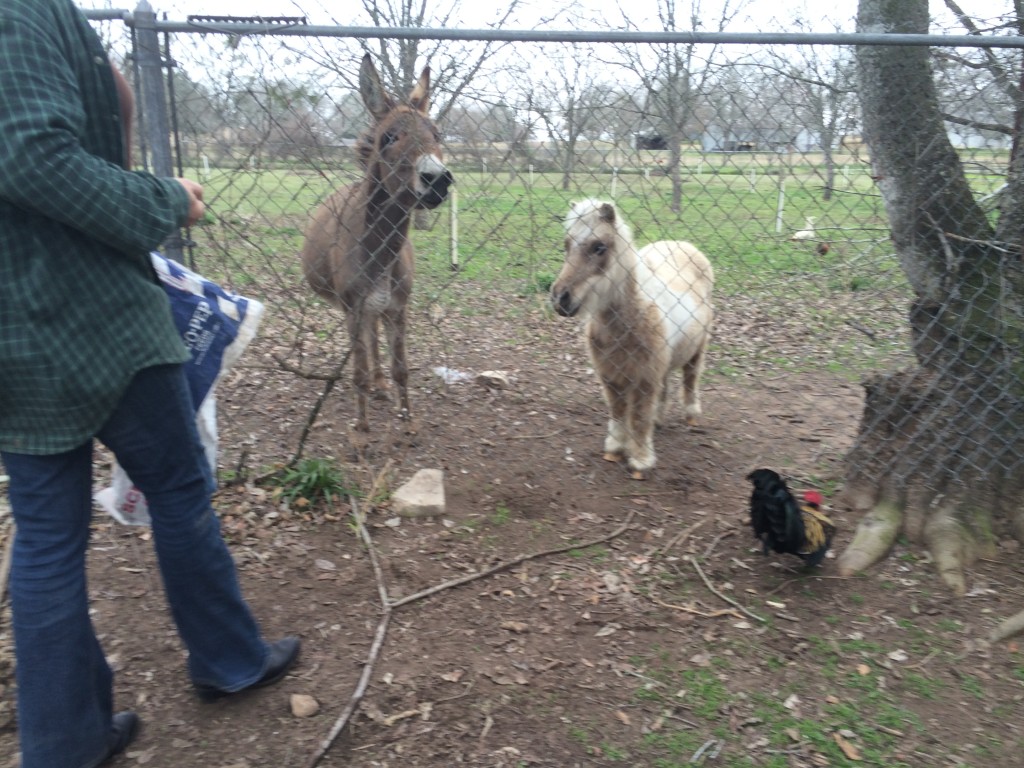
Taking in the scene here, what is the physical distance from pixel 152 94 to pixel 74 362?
4.32 ft

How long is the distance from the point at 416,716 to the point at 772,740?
3.71 ft

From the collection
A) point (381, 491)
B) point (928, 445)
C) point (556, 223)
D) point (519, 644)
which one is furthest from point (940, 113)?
point (381, 491)

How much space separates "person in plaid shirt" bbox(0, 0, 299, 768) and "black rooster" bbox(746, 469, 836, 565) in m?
2.10

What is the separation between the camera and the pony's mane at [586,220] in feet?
11.8

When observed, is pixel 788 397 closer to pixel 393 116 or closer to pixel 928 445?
pixel 928 445

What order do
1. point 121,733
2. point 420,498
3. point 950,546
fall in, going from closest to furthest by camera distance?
point 121,733, point 950,546, point 420,498

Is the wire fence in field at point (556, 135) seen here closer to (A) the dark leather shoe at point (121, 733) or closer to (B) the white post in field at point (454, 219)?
(B) the white post in field at point (454, 219)

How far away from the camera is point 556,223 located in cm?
362

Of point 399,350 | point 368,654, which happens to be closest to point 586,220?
point 399,350

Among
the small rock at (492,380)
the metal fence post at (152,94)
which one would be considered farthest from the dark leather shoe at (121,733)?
the small rock at (492,380)

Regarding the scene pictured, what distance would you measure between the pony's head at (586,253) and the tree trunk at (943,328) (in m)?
1.22

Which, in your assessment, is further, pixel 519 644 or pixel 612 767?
pixel 519 644

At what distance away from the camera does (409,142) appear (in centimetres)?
307

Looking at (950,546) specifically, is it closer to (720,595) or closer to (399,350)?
(720,595)
